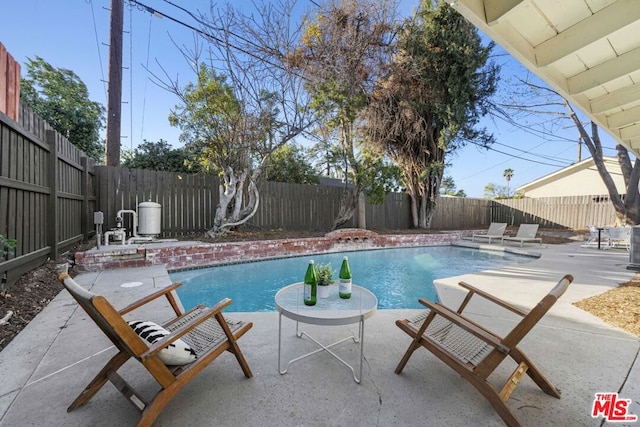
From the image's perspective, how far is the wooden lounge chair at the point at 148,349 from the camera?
1179 mm

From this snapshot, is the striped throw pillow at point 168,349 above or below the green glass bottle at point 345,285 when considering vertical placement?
below

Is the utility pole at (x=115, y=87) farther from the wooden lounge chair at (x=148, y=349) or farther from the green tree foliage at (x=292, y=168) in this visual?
the wooden lounge chair at (x=148, y=349)

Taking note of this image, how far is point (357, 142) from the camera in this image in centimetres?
1038

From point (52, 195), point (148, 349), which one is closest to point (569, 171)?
point (148, 349)

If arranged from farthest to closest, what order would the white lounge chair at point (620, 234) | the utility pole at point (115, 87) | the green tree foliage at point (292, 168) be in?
the green tree foliage at point (292, 168) → the white lounge chair at point (620, 234) → the utility pole at point (115, 87)

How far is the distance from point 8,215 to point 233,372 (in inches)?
120

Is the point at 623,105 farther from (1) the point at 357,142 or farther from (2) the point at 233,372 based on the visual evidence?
(1) the point at 357,142

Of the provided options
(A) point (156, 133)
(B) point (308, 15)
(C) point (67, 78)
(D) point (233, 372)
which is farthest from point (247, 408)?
(C) point (67, 78)

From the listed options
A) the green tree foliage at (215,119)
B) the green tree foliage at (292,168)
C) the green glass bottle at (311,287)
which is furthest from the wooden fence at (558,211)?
the green glass bottle at (311,287)

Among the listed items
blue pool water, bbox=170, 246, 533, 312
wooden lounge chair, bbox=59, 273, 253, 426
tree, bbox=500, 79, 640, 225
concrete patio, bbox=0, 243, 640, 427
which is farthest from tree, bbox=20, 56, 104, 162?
tree, bbox=500, 79, 640, 225

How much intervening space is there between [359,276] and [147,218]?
15.5ft

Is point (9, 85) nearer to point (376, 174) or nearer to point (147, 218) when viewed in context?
point (147, 218)

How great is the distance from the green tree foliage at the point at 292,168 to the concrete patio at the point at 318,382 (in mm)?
8437

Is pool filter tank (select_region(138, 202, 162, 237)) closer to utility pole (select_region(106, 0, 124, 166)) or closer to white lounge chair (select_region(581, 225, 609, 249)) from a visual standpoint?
utility pole (select_region(106, 0, 124, 166))
